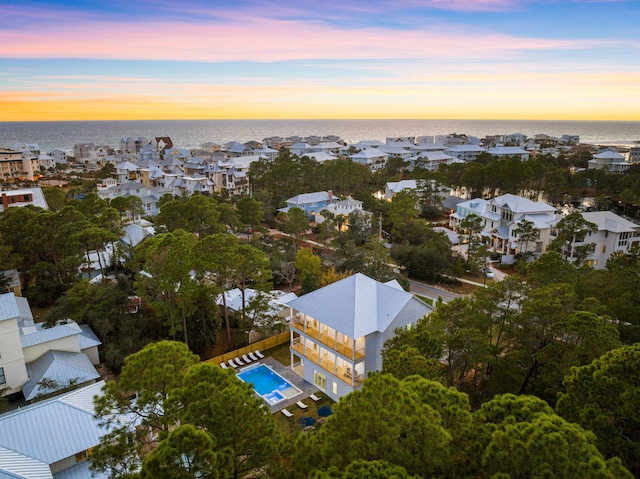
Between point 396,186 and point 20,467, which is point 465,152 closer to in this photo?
point 396,186

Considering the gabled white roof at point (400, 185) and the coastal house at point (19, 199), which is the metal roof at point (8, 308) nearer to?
the coastal house at point (19, 199)

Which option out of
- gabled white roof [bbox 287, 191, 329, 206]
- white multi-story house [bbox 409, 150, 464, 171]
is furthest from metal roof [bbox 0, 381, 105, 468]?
white multi-story house [bbox 409, 150, 464, 171]

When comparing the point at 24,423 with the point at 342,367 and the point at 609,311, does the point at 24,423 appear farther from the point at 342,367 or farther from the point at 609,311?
the point at 609,311

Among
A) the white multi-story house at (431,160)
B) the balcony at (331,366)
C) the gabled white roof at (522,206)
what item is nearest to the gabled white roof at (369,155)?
the white multi-story house at (431,160)

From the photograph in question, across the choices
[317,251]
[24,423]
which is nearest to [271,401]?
[24,423]

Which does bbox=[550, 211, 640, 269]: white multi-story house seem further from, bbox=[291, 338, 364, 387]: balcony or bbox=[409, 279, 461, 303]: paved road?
bbox=[291, 338, 364, 387]: balcony

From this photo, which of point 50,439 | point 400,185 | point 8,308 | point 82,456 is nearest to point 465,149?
point 400,185

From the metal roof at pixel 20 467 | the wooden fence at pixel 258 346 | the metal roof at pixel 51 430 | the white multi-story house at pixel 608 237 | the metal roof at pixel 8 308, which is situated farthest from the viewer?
the white multi-story house at pixel 608 237
